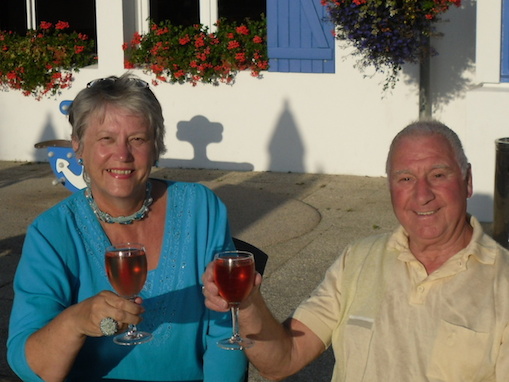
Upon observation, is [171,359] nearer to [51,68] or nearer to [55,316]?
[55,316]

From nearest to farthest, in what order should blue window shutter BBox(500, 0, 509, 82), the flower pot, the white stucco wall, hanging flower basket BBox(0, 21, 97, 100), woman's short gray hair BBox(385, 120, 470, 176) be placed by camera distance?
1. woman's short gray hair BBox(385, 120, 470, 176)
2. the flower pot
3. blue window shutter BBox(500, 0, 509, 82)
4. the white stucco wall
5. hanging flower basket BBox(0, 21, 97, 100)

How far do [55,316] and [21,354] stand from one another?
0.16 metres

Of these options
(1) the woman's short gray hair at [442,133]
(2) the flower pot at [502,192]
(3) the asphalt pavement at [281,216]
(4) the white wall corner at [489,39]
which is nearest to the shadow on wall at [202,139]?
(3) the asphalt pavement at [281,216]

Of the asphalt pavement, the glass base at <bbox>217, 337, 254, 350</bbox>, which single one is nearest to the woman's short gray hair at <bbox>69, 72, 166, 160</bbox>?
the glass base at <bbox>217, 337, 254, 350</bbox>

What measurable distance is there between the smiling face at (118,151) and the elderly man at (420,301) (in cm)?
58

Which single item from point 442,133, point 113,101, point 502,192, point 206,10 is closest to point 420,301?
point 442,133

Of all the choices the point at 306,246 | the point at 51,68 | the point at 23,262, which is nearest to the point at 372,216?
the point at 306,246

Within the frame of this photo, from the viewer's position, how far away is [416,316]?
9.35 feet

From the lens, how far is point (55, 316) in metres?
2.98

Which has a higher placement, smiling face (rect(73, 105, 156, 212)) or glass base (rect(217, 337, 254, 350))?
smiling face (rect(73, 105, 156, 212))

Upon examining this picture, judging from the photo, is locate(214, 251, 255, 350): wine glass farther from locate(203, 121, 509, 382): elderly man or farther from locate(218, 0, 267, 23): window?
locate(218, 0, 267, 23): window

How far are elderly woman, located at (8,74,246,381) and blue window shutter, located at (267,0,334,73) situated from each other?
20.2ft

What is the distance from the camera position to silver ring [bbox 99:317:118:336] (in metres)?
2.61

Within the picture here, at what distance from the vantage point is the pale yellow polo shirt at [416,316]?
2.75m
